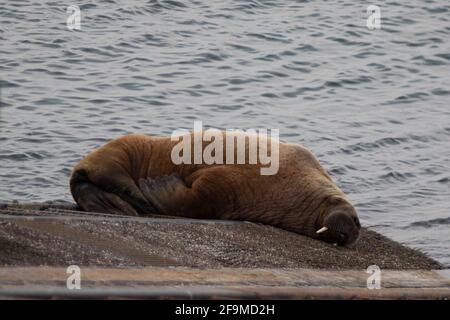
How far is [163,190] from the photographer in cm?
843

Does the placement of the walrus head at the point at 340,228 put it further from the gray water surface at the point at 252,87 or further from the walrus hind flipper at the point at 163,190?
the gray water surface at the point at 252,87

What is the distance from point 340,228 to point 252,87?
849 cm

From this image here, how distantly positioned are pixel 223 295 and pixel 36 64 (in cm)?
1092

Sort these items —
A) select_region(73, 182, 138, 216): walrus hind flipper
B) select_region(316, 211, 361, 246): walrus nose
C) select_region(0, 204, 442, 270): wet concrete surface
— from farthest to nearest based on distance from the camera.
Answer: select_region(73, 182, 138, 216): walrus hind flipper → select_region(316, 211, 361, 246): walrus nose → select_region(0, 204, 442, 270): wet concrete surface

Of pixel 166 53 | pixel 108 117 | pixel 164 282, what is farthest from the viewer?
pixel 166 53

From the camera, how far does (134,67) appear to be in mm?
16672

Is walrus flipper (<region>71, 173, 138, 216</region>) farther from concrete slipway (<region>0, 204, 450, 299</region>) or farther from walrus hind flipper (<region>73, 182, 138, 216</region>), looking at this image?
concrete slipway (<region>0, 204, 450, 299</region>)

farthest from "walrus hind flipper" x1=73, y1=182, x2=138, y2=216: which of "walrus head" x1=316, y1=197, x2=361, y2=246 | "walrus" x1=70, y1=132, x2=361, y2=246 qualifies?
"walrus head" x1=316, y1=197, x2=361, y2=246

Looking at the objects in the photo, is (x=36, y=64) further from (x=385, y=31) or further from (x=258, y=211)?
(x=258, y=211)

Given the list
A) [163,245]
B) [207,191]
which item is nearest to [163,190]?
[207,191]

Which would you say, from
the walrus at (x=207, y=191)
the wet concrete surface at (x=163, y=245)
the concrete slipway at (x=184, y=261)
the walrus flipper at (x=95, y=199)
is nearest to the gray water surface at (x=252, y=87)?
the walrus at (x=207, y=191)

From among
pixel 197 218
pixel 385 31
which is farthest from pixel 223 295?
pixel 385 31

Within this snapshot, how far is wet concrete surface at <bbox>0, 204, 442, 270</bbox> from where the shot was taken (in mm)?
6203

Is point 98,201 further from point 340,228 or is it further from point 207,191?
point 340,228
